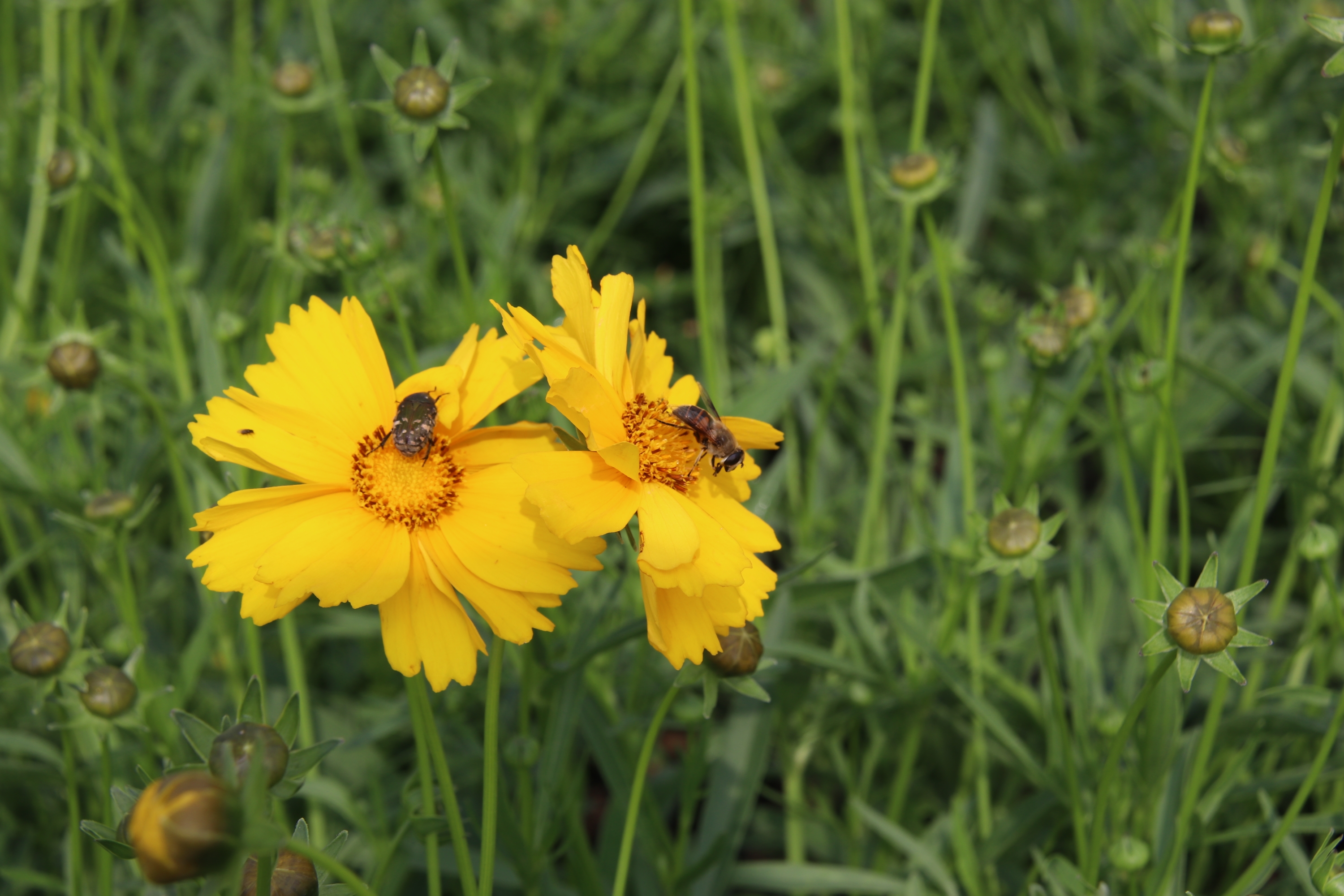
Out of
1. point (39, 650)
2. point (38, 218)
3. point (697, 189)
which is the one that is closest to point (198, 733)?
point (39, 650)

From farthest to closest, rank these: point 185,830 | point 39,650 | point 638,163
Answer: point 638,163, point 39,650, point 185,830

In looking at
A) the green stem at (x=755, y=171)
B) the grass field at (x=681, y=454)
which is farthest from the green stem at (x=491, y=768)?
the green stem at (x=755, y=171)

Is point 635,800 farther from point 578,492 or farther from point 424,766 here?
point 578,492

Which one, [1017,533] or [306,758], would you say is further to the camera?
[1017,533]

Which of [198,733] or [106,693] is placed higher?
[198,733]

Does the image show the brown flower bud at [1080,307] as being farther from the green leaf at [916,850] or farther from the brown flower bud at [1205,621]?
the green leaf at [916,850]

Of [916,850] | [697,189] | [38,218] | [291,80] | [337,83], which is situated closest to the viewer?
[916,850]

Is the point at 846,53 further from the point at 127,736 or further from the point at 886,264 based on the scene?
the point at 127,736

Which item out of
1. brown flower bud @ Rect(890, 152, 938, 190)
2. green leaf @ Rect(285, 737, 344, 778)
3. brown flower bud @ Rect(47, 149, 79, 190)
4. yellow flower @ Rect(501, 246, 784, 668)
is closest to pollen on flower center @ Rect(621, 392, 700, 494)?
yellow flower @ Rect(501, 246, 784, 668)
